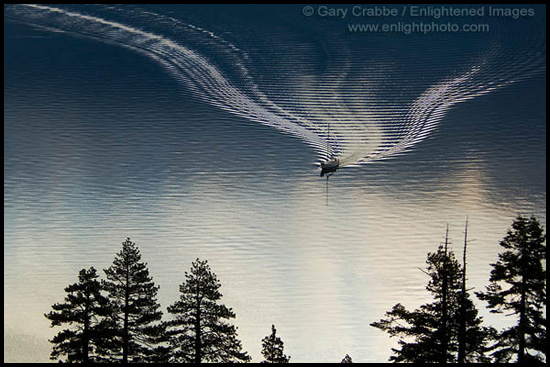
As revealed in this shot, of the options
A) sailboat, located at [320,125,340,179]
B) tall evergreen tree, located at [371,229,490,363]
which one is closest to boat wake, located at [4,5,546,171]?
sailboat, located at [320,125,340,179]

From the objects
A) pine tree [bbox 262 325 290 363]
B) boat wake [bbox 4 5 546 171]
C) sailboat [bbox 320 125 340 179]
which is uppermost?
boat wake [bbox 4 5 546 171]

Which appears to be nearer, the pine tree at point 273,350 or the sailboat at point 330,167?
the pine tree at point 273,350

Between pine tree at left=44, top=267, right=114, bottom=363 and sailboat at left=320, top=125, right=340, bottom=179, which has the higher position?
sailboat at left=320, top=125, right=340, bottom=179

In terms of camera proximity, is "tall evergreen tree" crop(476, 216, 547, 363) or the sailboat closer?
"tall evergreen tree" crop(476, 216, 547, 363)

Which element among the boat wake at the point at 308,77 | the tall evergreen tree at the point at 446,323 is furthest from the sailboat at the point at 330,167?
the tall evergreen tree at the point at 446,323

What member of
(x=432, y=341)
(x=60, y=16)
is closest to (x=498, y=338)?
(x=432, y=341)

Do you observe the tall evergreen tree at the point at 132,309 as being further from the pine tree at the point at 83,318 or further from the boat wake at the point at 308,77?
the boat wake at the point at 308,77

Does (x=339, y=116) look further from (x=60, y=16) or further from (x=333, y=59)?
(x=60, y=16)

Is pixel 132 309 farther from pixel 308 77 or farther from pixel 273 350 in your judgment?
pixel 308 77

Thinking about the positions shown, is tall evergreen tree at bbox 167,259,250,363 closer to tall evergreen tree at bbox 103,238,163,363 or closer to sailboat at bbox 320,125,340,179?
tall evergreen tree at bbox 103,238,163,363
